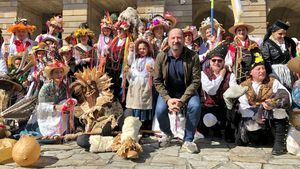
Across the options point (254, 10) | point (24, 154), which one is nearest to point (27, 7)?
point (254, 10)

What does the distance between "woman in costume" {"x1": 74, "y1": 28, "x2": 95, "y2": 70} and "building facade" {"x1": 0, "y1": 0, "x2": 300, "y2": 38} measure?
23.5 feet

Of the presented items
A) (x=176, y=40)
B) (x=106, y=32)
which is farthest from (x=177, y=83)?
(x=106, y=32)

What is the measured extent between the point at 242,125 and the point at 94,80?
89.0 inches

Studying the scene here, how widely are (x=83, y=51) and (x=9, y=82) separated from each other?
1.64 metres

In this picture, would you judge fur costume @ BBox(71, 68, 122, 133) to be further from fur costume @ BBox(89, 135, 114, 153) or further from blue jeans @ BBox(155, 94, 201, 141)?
blue jeans @ BBox(155, 94, 201, 141)

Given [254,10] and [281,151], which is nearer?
[281,151]

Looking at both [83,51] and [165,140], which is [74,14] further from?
[165,140]

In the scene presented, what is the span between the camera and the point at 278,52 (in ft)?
16.4

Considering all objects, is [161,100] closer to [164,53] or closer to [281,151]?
[164,53]

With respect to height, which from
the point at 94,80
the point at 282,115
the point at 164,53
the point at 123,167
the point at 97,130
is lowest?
the point at 123,167

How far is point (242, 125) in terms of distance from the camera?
445 cm

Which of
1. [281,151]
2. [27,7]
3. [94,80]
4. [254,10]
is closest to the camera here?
[281,151]

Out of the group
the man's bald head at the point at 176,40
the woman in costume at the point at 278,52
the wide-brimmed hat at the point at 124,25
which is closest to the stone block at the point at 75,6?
the wide-brimmed hat at the point at 124,25

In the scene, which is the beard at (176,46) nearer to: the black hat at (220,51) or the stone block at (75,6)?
the black hat at (220,51)
